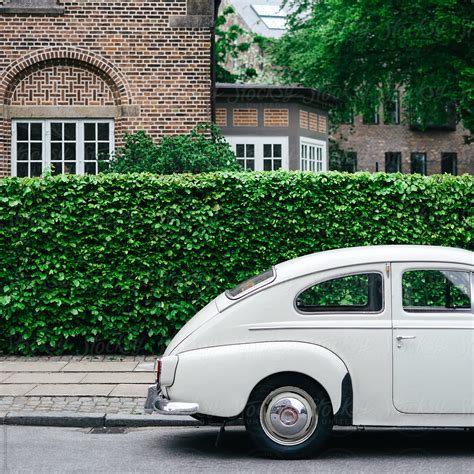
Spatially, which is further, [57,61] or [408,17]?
[408,17]

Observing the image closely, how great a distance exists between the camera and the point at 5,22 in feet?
60.6

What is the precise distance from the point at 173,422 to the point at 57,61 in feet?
37.6

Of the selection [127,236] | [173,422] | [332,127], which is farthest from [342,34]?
[173,422]

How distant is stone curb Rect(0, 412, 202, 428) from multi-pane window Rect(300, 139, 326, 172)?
666 inches

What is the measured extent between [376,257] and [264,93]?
17.7 metres

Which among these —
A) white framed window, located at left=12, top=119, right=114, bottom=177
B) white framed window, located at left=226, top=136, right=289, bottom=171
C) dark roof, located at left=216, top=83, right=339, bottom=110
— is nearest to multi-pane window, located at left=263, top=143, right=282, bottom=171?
white framed window, located at left=226, top=136, right=289, bottom=171

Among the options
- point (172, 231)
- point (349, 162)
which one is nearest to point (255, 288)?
point (172, 231)

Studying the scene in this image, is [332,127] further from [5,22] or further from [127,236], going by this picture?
[127,236]

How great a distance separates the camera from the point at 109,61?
731 inches

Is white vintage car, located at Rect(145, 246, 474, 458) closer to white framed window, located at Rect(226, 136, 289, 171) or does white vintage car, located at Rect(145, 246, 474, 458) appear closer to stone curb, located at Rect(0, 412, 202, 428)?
stone curb, located at Rect(0, 412, 202, 428)

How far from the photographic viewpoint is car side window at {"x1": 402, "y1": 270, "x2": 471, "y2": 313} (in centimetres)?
757

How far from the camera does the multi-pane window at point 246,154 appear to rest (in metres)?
24.7

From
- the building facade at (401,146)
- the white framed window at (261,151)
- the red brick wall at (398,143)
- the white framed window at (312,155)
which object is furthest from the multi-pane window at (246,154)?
the red brick wall at (398,143)

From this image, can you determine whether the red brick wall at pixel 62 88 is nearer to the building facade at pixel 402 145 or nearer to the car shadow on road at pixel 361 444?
the car shadow on road at pixel 361 444
